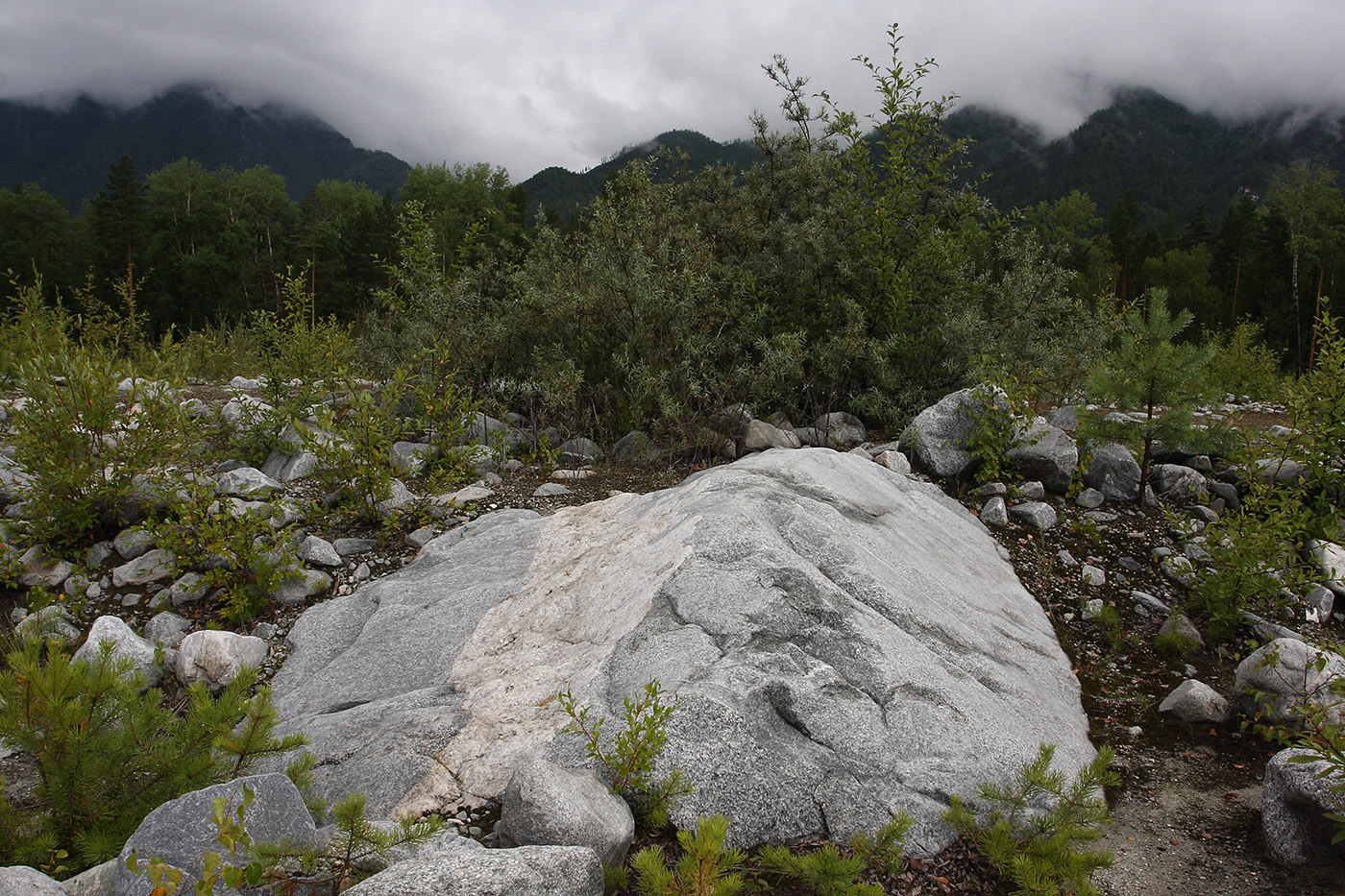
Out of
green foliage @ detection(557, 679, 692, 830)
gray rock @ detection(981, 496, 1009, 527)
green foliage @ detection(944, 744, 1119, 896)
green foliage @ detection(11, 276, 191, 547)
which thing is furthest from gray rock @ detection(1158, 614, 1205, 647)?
green foliage @ detection(11, 276, 191, 547)

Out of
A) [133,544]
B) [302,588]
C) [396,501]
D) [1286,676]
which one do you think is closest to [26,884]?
[302,588]

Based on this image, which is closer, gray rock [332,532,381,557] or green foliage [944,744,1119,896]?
green foliage [944,744,1119,896]

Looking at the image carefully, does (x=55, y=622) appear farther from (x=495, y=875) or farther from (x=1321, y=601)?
(x=1321, y=601)

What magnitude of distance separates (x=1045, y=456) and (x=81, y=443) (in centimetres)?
884

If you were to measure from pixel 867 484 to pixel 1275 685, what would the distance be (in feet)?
9.33

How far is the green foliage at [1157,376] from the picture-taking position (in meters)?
6.93

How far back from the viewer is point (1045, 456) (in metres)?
7.42

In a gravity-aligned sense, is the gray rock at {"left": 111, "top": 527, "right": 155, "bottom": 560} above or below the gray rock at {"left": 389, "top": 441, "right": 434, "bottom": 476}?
below

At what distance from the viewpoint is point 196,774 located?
9.27ft

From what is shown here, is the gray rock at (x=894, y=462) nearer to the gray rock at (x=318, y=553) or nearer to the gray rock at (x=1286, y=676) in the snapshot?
the gray rock at (x=1286, y=676)

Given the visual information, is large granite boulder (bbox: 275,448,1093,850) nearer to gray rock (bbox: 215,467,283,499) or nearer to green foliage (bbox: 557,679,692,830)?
green foliage (bbox: 557,679,692,830)

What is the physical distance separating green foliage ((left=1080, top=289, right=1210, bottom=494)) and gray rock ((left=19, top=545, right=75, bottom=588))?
939 cm

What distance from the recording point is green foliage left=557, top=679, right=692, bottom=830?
2.86 m

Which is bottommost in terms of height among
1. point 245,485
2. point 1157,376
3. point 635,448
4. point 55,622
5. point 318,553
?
point 55,622
